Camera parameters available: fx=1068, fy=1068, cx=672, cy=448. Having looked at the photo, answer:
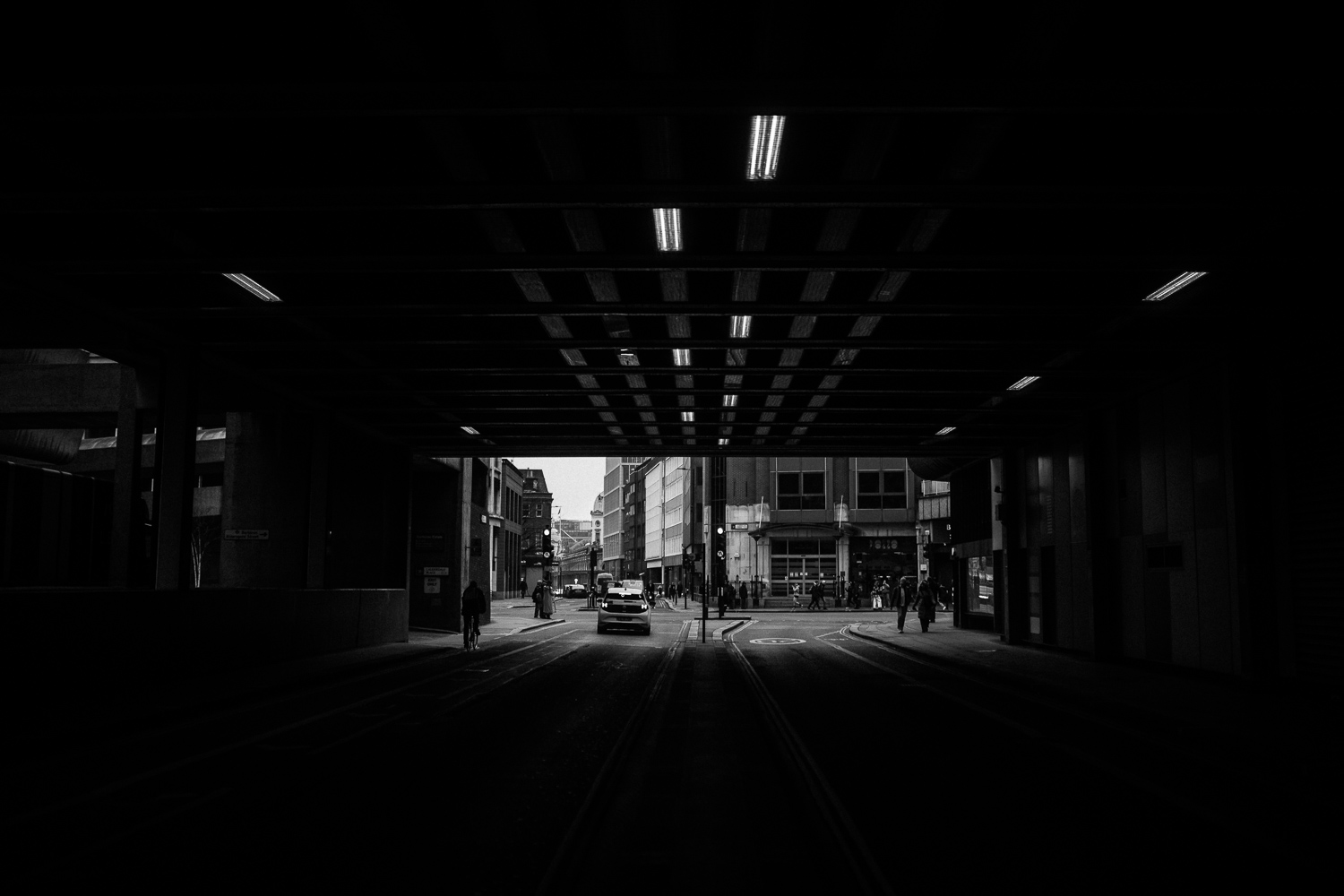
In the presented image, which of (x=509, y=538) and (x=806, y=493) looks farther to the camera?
(x=509, y=538)

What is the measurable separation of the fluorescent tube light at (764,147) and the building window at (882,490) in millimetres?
66455

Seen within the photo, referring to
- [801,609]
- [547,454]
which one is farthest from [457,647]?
[801,609]

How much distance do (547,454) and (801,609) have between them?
33445 mm

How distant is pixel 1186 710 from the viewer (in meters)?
14.5

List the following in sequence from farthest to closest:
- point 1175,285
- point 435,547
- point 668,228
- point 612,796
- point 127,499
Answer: point 435,547, point 127,499, point 1175,285, point 668,228, point 612,796

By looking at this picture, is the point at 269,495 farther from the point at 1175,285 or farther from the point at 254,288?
the point at 1175,285

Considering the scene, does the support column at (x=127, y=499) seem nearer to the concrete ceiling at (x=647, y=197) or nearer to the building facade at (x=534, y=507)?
the concrete ceiling at (x=647, y=197)

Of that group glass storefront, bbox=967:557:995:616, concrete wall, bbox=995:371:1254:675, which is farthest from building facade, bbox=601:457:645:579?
concrete wall, bbox=995:371:1254:675

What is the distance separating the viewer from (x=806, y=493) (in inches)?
3049

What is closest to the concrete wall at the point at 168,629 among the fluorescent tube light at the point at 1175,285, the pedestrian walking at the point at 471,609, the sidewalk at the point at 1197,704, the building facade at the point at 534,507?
the pedestrian walking at the point at 471,609

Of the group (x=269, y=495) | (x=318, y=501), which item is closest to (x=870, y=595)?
(x=318, y=501)

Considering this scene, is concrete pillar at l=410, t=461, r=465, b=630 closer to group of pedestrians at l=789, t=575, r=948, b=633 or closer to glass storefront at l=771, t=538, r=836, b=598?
group of pedestrians at l=789, t=575, r=948, b=633

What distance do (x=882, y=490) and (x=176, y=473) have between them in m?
62.1

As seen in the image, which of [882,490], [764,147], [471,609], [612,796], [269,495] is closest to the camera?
[612,796]
